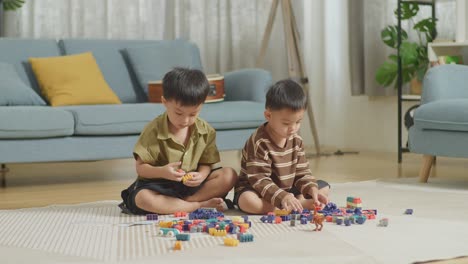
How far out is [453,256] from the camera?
2039 millimetres

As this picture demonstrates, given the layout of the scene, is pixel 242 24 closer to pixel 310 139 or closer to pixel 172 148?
pixel 310 139

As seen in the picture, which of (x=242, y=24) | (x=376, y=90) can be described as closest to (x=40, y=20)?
(x=242, y=24)

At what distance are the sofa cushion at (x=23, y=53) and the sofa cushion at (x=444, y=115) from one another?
212 centimetres

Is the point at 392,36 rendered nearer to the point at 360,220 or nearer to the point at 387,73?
the point at 387,73

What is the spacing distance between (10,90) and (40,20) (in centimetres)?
133

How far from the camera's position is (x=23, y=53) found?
180 inches

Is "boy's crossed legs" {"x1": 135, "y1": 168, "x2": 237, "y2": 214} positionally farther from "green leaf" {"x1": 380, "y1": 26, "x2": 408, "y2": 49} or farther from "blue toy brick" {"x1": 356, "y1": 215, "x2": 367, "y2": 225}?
"green leaf" {"x1": 380, "y1": 26, "x2": 408, "y2": 49}

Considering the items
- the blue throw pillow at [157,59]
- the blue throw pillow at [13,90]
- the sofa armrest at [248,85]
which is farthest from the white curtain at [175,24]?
the sofa armrest at [248,85]

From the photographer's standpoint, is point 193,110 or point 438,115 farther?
point 438,115

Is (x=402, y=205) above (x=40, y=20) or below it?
below

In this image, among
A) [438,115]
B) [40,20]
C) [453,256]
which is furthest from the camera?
[40,20]

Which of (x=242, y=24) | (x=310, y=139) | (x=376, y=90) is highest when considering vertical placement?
(x=242, y=24)

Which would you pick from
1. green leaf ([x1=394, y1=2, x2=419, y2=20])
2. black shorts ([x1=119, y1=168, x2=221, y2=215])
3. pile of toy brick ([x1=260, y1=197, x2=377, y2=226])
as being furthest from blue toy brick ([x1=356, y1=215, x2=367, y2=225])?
green leaf ([x1=394, y1=2, x2=419, y2=20])

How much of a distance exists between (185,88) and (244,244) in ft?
2.40
